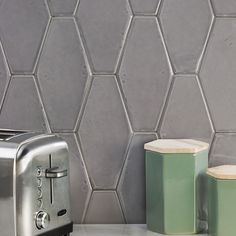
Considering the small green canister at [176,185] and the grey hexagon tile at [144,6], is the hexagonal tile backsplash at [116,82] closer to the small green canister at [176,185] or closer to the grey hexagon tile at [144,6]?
the grey hexagon tile at [144,6]

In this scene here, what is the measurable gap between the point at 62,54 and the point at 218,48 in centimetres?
41

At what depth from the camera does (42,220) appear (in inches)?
45.8

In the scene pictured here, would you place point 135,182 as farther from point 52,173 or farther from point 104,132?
point 52,173

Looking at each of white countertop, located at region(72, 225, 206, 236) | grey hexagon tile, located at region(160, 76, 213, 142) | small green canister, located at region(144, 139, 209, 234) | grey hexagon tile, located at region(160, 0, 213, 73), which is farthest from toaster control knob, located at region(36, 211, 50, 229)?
grey hexagon tile, located at region(160, 0, 213, 73)

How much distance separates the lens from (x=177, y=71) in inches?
56.2

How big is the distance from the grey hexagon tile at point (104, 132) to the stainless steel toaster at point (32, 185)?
0.63 feet

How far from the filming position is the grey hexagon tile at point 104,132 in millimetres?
1445

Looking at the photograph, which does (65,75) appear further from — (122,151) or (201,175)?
(201,175)

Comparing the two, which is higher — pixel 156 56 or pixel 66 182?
pixel 156 56

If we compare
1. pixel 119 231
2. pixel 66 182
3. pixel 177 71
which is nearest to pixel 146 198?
pixel 119 231

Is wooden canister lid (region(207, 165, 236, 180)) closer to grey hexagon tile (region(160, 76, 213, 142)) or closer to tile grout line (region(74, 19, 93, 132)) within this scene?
grey hexagon tile (region(160, 76, 213, 142))

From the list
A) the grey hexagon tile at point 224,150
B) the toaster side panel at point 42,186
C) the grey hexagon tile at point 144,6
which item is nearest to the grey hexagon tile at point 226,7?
the grey hexagon tile at point 144,6

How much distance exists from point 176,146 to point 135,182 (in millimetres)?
195

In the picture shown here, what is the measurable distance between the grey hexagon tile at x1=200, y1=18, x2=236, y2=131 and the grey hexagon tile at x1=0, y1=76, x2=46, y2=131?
1.47 ft
